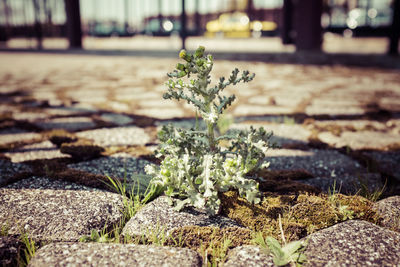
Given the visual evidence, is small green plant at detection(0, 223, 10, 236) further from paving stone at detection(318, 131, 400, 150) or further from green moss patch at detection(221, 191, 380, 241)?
paving stone at detection(318, 131, 400, 150)

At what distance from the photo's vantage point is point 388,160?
5.79ft

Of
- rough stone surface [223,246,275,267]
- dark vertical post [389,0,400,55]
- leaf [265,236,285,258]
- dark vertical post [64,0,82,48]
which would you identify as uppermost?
dark vertical post [64,0,82,48]

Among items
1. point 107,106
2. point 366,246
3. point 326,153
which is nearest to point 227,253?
point 366,246

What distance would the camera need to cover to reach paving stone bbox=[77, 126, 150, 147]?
204 cm

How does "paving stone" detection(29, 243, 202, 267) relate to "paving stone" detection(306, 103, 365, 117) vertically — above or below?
below

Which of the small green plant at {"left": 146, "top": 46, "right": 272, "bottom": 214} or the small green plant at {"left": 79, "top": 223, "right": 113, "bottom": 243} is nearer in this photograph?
the small green plant at {"left": 79, "top": 223, "right": 113, "bottom": 243}

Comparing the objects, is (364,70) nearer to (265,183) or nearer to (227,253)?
(265,183)

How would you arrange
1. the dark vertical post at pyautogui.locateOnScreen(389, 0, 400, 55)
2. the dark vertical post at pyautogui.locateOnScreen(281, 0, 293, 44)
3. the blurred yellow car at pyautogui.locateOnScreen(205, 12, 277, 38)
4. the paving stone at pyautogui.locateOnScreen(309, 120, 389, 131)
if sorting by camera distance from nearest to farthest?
the paving stone at pyautogui.locateOnScreen(309, 120, 389, 131)
the dark vertical post at pyautogui.locateOnScreen(389, 0, 400, 55)
the dark vertical post at pyautogui.locateOnScreen(281, 0, 293, 44)
the blurred yellow car at pyautogui.locateOnScreen(205, 12, 277, 38)

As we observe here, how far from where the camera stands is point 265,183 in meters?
1.41

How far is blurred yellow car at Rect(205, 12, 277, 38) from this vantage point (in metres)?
15.7

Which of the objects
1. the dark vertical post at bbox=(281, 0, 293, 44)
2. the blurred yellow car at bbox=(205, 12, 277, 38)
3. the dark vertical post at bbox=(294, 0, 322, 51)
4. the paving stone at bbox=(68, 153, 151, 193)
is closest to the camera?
the paving stone at bbox=(68, 153, 151, 193)

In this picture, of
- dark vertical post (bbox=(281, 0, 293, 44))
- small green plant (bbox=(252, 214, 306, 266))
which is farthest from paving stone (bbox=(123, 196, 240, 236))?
dark vertical post (bbox=(281, 0, 293, 44))

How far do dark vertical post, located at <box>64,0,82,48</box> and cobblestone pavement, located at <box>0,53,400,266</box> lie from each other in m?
5.95

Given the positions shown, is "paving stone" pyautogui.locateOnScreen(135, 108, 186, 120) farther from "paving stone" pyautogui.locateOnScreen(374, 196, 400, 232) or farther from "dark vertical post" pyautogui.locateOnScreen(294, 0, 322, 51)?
"dark vertical post" pyautogui.locateOnScreen(294, 0, 322, 51)
